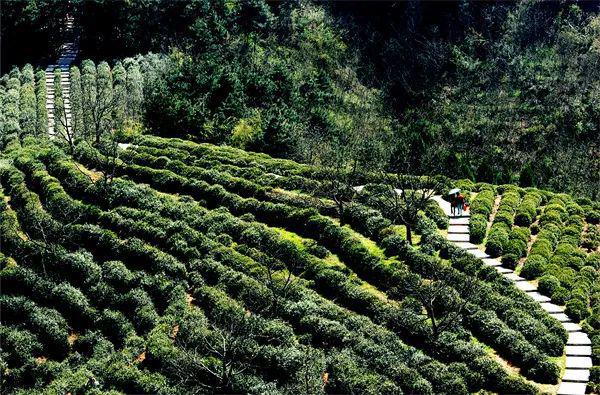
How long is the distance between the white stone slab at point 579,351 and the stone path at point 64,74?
41336mm

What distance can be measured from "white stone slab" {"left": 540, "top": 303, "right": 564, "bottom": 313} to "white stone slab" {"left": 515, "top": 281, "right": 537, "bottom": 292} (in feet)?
5.44

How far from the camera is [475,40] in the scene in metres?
87.1

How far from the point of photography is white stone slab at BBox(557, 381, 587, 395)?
124ft

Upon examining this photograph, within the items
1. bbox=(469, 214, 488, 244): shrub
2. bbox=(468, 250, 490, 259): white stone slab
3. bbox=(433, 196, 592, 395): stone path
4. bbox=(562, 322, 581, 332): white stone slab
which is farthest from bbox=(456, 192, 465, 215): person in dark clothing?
bbox=(562, 322, 581, 332): white stone slab

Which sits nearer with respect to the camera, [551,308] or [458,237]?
[551,308]

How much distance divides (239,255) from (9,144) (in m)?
24.6

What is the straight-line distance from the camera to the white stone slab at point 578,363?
Result: 39.7m

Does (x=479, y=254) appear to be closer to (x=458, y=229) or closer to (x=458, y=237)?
(x=458, y=237)

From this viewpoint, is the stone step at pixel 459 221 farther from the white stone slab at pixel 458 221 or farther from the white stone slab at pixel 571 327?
the white stone slab at pixel 571 327

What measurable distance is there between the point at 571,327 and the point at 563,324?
0.42 metres

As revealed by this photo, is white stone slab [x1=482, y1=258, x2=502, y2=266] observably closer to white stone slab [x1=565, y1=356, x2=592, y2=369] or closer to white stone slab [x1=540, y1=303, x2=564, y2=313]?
white stone slab [x1=540, y1=303, x2=564, y2=313]

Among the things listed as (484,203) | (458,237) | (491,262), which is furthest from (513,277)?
(484,203)

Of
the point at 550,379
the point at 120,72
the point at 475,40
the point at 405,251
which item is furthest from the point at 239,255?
the point at 475,40

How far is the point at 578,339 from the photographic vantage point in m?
41.7
